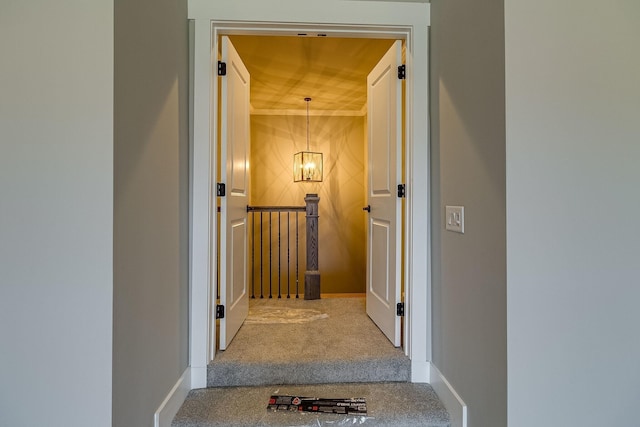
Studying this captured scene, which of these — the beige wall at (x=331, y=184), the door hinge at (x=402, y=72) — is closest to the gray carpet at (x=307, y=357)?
the door hinge at (x=402, y=72)

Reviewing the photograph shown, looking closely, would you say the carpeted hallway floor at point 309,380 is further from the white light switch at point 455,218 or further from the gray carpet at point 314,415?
the white light switch at point 455,218

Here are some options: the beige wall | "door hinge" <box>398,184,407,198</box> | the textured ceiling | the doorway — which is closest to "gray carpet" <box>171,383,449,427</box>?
the doorway

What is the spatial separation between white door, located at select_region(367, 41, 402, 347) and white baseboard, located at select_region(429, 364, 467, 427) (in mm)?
320

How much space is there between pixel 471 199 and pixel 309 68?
9.13 feet

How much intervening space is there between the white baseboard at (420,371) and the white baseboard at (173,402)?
1303mm

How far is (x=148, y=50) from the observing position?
56.3 inches

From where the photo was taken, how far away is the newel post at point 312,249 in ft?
11.5

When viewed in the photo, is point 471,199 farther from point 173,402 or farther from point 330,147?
point 330,147

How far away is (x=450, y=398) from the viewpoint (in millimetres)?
1690
